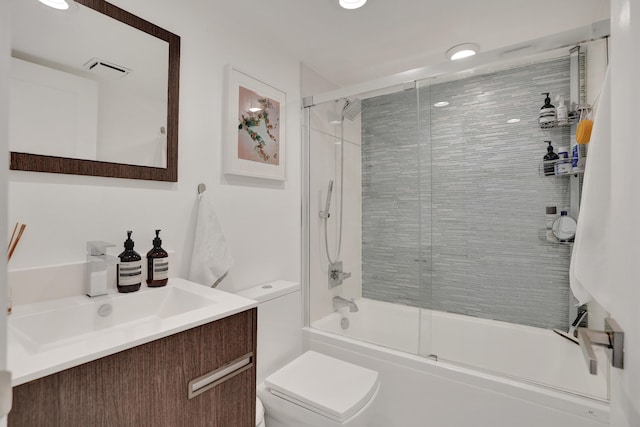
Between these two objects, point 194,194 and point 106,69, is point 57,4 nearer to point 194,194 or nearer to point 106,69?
point 106,69

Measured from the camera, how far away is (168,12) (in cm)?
139

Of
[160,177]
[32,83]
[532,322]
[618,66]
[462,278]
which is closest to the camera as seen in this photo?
[618,66]

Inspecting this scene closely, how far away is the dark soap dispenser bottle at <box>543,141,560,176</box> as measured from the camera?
1767mm

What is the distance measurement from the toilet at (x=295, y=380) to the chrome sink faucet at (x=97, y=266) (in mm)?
689

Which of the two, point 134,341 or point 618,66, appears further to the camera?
point 134,341

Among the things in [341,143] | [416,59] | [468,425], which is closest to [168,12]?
[341,143]

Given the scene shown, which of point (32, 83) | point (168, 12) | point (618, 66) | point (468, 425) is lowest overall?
point (468, 425)

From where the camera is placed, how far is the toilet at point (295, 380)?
1.31 m

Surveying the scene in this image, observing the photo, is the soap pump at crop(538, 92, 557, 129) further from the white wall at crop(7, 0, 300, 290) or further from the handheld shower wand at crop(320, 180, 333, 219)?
the white wall at crop(7, 0, 300, 290)

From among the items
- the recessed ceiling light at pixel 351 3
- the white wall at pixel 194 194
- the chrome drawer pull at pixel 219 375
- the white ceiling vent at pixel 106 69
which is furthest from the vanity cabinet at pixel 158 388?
the recessed ceiling light at pixel 351 3

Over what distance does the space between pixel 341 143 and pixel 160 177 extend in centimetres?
129

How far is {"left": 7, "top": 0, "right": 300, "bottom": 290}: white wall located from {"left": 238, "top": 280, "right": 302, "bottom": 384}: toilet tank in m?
0.14

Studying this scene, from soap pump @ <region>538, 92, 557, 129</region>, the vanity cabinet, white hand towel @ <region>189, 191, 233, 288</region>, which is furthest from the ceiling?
the vanity cabinet

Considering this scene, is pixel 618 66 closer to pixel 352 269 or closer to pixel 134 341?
pixel 134 341
